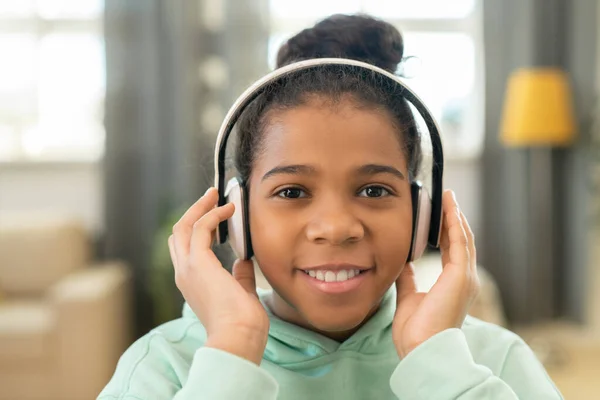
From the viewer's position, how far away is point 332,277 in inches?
35.3

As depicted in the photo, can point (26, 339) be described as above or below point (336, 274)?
below

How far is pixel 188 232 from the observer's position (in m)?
0.96

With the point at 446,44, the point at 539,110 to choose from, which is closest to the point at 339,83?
the point at 539,110

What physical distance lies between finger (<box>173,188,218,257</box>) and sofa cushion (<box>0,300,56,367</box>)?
2515 millimetres

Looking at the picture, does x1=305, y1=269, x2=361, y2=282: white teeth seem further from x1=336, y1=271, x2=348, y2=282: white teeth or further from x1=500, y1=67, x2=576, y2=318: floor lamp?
x1=500, y1=67, x2=576, y2=318: floor lamp

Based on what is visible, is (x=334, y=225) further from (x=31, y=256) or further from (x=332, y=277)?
(x=31, y=256)

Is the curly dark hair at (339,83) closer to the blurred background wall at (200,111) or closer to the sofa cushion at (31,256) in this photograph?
the blurred background wall at (200,111)

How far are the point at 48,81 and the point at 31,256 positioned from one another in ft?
3.82

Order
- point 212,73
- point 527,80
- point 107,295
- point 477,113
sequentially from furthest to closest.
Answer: point 477,113, point 212,73, point 527,80, point 107,295

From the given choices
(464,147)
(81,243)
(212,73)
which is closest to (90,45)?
(212,73)

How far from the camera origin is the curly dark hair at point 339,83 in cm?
94

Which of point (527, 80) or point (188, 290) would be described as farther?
point (527, 80)

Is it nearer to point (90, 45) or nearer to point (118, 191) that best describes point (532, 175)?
point (118, 191)

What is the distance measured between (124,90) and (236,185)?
10.3 feet
